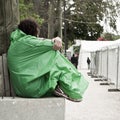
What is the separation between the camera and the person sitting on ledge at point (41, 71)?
5.47 metres

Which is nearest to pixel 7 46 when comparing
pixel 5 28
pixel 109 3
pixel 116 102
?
pixel 5 28

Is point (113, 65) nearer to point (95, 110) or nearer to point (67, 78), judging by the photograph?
point (95, 110)

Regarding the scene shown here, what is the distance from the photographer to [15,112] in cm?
522

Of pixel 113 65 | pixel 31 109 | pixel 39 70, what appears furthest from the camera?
pixel 113 65

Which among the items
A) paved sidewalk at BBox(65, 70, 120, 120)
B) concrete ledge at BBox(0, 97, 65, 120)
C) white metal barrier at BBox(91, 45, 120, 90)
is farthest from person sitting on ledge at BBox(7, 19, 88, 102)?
white metal barrier at BBox(91, 45, 120, 90)

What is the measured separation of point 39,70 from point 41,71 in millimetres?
26

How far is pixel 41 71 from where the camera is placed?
18.0 feet

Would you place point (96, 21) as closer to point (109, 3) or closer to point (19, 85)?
point (109, 3)

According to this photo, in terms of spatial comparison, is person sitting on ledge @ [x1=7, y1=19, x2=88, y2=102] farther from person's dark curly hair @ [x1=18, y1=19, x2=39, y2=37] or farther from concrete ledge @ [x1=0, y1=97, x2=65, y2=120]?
concrete ledge @ [x1=0, y1=97, x2=65, y2=120]

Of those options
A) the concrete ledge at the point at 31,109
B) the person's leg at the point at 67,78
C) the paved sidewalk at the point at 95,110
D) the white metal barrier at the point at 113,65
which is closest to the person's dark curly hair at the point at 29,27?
the person's leg at the point at 67,78

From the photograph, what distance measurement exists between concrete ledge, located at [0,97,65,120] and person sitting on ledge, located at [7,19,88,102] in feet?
0.87

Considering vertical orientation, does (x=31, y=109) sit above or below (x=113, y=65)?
above

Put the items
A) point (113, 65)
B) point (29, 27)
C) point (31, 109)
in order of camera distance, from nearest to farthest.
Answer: point (31, 109) < point (29, 27) < point (113, 65)

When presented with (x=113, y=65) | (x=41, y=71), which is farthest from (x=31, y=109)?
(x=113, y=65)
